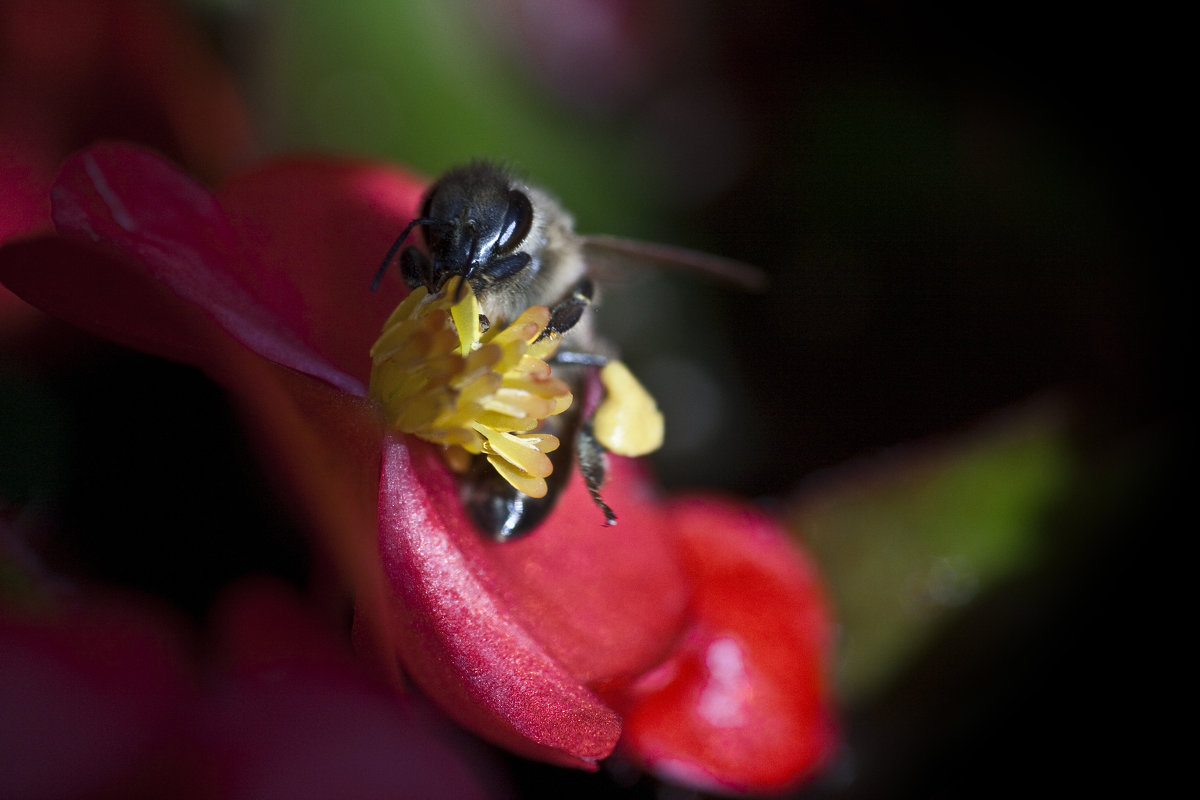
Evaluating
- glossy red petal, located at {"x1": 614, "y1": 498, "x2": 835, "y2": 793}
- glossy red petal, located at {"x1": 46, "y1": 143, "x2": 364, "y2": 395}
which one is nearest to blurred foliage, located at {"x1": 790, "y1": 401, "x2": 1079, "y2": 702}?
glossy red petal, located at {"x1": 614, "y1": 498, "x2": 835, "y2": 793}

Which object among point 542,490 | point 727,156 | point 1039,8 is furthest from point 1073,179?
point 542,490

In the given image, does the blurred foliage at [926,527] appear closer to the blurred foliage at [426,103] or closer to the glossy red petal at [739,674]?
the glossy red petal at [739,674]

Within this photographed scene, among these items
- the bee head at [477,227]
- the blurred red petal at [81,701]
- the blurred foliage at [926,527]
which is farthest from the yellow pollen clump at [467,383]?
the blurred foliage at [926,527]

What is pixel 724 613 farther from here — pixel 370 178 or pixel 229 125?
pixel 229 125

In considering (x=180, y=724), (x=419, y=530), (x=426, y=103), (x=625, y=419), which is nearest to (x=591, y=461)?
(x=625, y=419)

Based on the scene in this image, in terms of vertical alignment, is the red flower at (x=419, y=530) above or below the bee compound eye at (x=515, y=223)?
below
